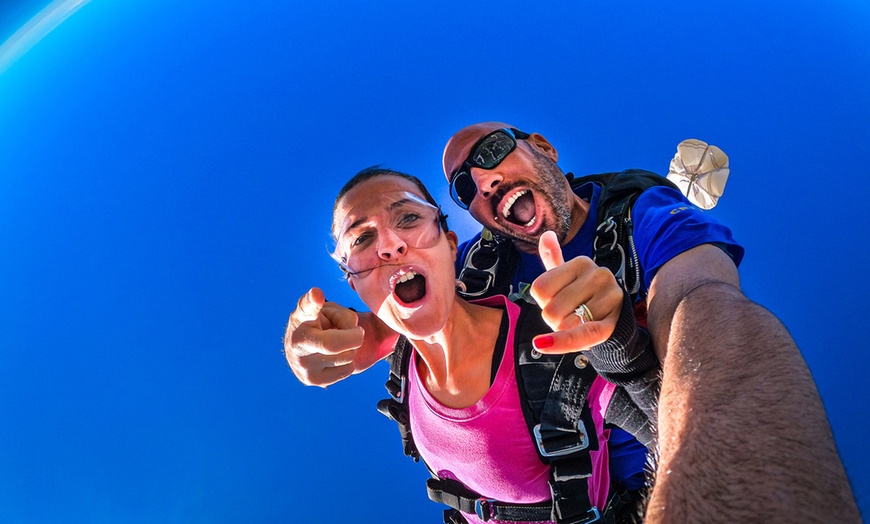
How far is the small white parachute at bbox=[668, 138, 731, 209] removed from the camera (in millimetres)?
2441

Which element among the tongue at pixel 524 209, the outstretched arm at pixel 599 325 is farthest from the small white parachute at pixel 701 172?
the outstretched arm at pixel 599 325

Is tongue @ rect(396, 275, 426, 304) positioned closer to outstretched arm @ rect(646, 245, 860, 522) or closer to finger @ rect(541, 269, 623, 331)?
finger @ rect(541, 269, 623, 331)

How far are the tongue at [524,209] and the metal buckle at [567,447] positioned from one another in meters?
0.99

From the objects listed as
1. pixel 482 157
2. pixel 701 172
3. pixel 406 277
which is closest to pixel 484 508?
pixel 406 277

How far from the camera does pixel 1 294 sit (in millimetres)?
2717

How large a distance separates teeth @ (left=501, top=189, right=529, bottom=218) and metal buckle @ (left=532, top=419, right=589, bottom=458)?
3.31ft

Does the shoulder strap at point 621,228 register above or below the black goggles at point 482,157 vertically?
below

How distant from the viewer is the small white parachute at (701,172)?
244 cm

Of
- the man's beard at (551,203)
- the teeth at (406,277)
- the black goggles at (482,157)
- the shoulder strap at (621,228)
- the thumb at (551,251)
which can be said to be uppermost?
the black goggles at (482,157)

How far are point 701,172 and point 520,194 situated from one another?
3.44ft

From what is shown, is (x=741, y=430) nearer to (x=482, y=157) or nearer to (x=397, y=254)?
(x=397, y=254)

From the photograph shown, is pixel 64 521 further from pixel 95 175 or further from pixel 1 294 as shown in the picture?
pixel 95 175

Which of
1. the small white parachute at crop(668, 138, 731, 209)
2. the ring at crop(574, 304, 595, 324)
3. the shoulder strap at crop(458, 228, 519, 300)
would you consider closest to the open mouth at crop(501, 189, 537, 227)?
the shoulder strap at crop(458, 228, 519, 300)

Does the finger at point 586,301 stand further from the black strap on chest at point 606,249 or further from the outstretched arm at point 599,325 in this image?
the black strap on chest at point 606,249
